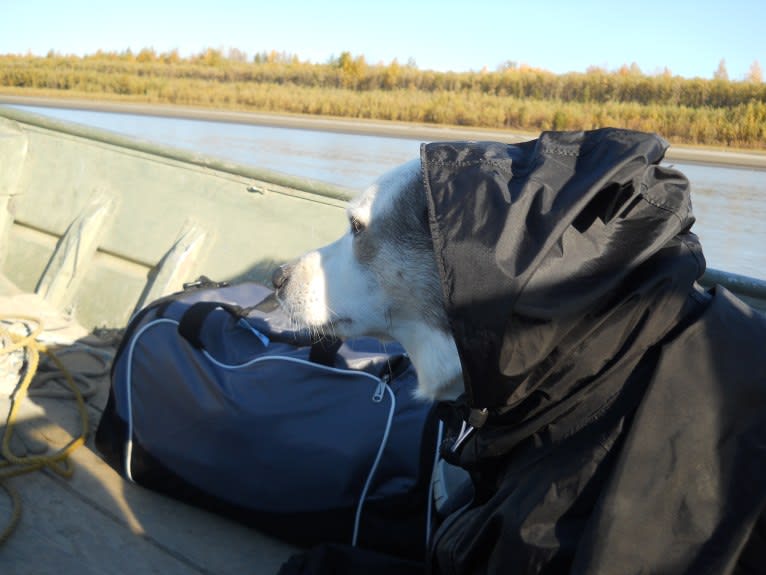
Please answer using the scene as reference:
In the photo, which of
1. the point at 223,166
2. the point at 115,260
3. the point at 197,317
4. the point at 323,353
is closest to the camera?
the point at 323,353

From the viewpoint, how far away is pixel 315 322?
2.34 metres

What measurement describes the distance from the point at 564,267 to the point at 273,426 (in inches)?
Result: 57.7

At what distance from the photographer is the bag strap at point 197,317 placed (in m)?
2.89

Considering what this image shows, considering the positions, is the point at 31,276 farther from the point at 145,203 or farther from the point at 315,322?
the point at 315,322

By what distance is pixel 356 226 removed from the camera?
91.0 inches

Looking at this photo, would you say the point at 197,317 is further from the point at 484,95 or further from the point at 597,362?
the point at 484,95

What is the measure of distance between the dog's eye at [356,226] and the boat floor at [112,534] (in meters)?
1.17

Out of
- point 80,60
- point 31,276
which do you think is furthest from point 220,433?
point 80,60

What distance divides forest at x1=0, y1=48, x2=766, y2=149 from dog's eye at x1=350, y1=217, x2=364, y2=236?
3506 millimetres

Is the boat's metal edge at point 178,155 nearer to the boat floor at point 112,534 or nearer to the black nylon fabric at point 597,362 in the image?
the boat floor at point 112,534

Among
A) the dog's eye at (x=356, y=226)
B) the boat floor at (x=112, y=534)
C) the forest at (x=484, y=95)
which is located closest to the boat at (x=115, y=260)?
the boat floor at (x=112, y=534)

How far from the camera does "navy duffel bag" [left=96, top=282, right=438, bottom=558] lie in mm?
2418

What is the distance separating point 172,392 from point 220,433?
31 cm

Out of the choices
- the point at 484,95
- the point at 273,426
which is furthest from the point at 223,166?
the point at 484,95
